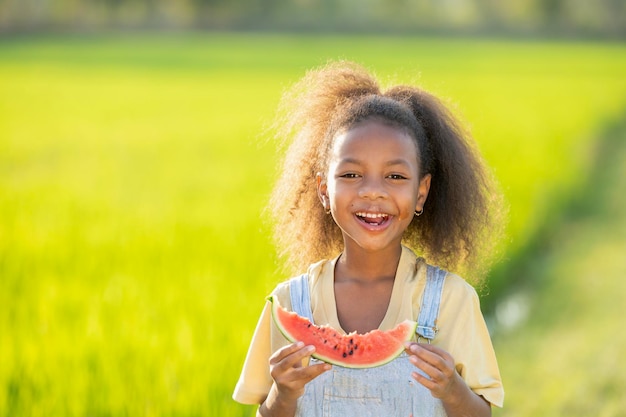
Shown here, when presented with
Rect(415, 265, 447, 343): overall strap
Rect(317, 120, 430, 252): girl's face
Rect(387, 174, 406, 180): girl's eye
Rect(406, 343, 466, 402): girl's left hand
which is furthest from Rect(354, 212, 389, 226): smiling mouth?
Rect(406, 343, 466, 402): girl's left hand

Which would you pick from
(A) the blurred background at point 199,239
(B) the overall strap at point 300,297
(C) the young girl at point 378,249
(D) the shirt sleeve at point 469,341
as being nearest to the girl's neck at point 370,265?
(C) the young girl at point 378,249

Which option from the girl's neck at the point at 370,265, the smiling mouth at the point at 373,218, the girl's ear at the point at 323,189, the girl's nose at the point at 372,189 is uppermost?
the girl's ear at the point at 323,189

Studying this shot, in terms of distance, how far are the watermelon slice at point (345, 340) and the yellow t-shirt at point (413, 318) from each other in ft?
0.50

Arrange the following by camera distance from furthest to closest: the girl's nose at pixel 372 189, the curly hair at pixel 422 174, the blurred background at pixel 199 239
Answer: the blurred background at pixel 199 239, the curly hair at pixel 422 174, the girl's nose at pixel 372 189

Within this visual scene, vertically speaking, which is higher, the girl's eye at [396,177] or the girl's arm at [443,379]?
the girl's eye at [396,177]

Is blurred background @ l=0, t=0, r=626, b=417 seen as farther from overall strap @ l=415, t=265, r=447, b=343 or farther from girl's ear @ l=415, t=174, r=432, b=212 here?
overall strap @ l=415, t=265, r=447, b=343

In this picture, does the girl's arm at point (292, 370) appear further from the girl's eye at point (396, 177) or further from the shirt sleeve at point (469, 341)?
the girl's eye at point (396, 177)

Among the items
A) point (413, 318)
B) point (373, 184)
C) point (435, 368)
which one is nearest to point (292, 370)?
point (435, 368)

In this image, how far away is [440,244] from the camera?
12.0ft

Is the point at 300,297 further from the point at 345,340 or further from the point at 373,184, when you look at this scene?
the point at 373,184

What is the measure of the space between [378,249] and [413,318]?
24cm

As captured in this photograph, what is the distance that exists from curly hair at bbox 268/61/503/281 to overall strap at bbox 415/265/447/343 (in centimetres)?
41

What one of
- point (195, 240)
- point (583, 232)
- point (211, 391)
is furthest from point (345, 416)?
point (583, 232)

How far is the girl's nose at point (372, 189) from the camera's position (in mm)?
3150
